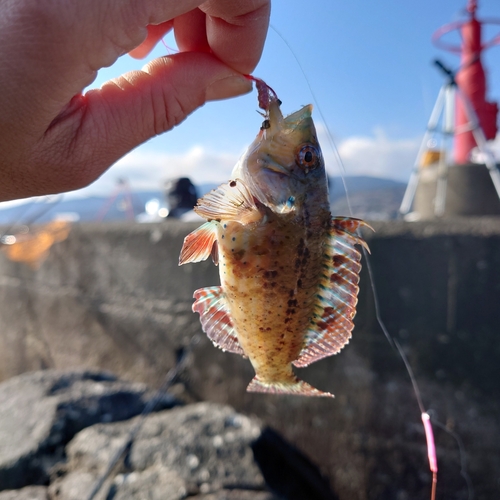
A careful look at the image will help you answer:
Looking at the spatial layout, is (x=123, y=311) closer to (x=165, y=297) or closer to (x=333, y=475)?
(x=165, y=297)

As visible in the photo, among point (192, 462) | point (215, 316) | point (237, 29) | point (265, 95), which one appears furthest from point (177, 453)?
point (237, 29)

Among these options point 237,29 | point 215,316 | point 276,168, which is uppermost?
point 237,29

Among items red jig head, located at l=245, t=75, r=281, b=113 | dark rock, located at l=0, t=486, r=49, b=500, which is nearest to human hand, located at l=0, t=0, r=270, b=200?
red jig head, located at l=245, t=75, r=281, b=113

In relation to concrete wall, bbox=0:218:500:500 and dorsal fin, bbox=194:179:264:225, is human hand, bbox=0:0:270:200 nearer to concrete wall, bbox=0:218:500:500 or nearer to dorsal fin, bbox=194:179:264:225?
dorsal fin, bbox=194:179:264:225

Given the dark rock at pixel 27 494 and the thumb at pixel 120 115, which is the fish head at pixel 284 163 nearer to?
the thumb at pixel 120 115

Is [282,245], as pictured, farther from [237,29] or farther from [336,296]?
[237,29]

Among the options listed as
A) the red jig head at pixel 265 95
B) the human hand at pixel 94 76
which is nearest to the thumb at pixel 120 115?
the human hand at pixel 94 76

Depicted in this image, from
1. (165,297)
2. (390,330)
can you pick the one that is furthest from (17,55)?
(165,297)
